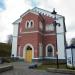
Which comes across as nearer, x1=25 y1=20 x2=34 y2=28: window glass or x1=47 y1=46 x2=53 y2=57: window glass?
x1=25 y1=20 x2=34 y2=28: window glass

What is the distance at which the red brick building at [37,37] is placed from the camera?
2840 cm

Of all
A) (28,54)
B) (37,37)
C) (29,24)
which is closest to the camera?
(37,37)

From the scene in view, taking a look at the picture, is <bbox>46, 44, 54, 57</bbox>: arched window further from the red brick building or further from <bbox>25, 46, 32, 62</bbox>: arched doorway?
<bbox>25, 46, 32, 62</bbox>: arched doorway

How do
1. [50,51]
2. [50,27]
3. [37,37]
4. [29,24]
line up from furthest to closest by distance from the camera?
[50,27]
[50,51]
[29,24]
[37,37]

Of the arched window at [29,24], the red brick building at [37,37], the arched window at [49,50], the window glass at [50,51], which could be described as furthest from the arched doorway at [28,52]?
the arched window at [29,24]

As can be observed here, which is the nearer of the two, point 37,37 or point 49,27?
point 37,37

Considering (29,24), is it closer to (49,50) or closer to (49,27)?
(49,27)

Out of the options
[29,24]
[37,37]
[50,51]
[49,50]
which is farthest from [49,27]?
[50,51]

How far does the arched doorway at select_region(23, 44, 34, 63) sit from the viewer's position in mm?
28569

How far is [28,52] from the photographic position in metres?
29.0

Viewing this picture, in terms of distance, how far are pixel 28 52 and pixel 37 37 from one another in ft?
10.8

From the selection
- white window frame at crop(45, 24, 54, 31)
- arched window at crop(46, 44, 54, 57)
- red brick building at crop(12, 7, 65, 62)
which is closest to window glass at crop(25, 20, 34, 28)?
red brick building at crop(12, 7, 65, 62)

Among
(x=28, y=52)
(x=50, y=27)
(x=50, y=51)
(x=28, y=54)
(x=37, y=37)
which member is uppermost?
(x=50, y=27)

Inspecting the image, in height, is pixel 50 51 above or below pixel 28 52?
above
